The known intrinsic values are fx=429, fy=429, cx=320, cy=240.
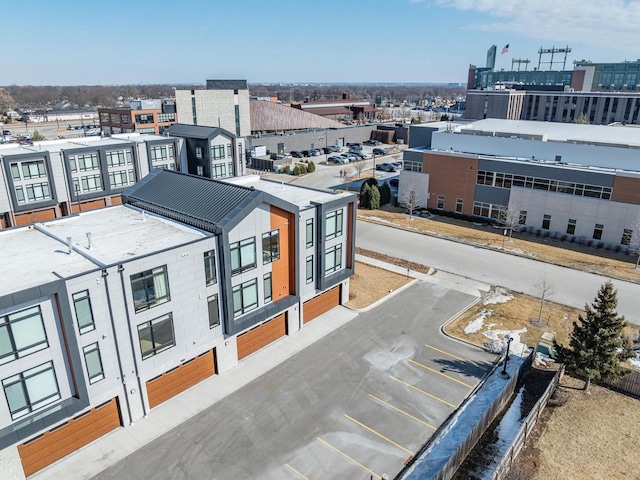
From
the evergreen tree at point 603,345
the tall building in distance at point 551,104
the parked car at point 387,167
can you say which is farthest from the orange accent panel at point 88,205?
the tall building in distance at point 551,104

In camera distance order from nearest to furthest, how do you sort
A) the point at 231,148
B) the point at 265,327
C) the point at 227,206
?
the point at 227,206
the point at 265,327
the point at 231,148

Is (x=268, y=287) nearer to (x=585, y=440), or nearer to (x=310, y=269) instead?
(x=310, y=269)

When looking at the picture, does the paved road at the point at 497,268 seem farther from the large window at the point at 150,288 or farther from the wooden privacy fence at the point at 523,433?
the large window at the point at 150,288

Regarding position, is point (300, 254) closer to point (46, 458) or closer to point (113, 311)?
point (113, 311)

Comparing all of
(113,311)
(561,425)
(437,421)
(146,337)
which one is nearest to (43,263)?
(113,311)

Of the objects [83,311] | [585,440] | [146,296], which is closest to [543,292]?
[585,440]
